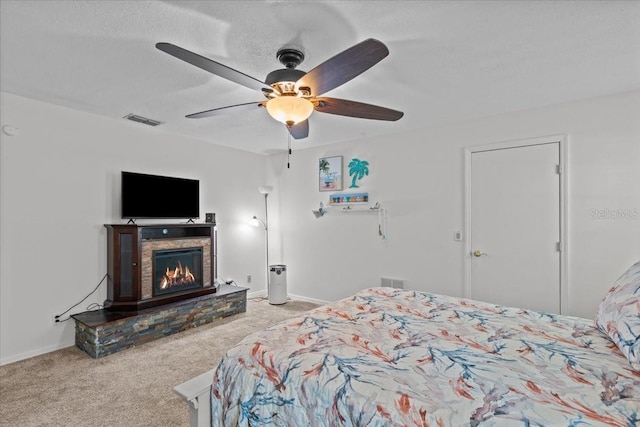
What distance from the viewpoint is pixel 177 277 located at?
12.8ft

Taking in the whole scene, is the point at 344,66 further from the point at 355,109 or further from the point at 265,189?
the point at 265,189

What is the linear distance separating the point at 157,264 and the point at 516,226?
4.00 meters

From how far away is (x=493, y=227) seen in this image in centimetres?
343

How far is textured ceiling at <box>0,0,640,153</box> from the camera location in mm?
1698

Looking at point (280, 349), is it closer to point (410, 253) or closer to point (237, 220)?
point (410, 253)

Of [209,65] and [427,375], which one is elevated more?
[209,65]

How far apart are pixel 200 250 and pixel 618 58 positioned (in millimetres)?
4419

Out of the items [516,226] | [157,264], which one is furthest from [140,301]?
[516,226]

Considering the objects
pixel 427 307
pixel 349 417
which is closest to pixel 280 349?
pixel 349 417

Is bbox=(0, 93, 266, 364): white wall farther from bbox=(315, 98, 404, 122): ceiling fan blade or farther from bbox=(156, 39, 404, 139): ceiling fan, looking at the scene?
bbox=(315, 98, 404, 122): ceiling fan blade

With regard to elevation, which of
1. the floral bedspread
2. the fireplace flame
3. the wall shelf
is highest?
the wall shelf

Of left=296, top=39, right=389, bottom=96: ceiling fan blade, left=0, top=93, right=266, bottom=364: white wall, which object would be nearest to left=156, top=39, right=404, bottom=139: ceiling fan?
left=296, top=39, right=389, bottom=96: ceiling fan blade

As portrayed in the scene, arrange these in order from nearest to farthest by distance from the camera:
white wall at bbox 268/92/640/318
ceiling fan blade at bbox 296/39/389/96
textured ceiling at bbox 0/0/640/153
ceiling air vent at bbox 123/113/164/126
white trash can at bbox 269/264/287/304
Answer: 1. ceiling fan blade at bbox 296/39/389/96
2. textured ceiling at bbox 0/0/640/153
3. white wall at bbox 268/92/640/318
4. ceiling air vent at bbox 123/113/164/126
5. white trash can at bbox 269/264/287/304

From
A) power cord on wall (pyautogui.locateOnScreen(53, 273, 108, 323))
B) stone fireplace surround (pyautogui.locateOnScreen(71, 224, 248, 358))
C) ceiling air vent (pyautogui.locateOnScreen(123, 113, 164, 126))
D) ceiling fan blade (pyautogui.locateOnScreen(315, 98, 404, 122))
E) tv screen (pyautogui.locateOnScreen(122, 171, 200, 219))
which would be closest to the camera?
ceiling fan blade (pyautogui.locateOnScreen(315, 98, 404, 122))
